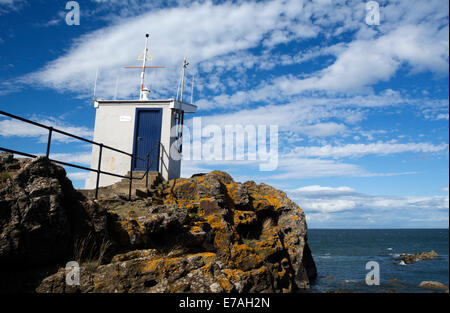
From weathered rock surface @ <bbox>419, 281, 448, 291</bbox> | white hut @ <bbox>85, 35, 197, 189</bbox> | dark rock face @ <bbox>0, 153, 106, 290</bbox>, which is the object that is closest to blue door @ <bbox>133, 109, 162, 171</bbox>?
white hut @ <bbox>85, 35, 197, 189</bbox>

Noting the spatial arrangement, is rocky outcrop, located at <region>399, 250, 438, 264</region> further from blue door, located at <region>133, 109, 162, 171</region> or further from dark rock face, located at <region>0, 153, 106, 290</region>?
dark rock face, located at <region>0, 153, 106, 290</region>

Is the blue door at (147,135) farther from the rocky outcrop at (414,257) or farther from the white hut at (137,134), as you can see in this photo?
the rocky outcrop at (414,257)

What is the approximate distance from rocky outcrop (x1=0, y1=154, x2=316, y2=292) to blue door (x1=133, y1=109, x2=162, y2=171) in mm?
2274

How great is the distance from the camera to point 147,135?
1461 cm

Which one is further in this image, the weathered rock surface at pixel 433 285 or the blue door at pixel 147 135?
the weathered rock surface at pixel 433 285

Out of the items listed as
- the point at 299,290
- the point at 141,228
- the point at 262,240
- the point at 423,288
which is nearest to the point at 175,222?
the point at 141,228

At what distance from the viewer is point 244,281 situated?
21.9 feet

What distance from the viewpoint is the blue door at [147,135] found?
47.0 feet

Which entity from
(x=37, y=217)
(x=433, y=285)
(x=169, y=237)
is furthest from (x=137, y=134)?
(x=433, y=285)

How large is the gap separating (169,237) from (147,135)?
7888 mm

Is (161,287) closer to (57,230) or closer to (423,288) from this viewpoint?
(57,230)

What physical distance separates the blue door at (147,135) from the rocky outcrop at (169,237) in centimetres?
227

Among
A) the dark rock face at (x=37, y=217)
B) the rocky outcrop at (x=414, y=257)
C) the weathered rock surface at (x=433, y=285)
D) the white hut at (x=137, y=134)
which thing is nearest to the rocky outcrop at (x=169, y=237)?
the dark rock face at (x=37, y=217)

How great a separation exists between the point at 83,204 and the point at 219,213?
474cm
